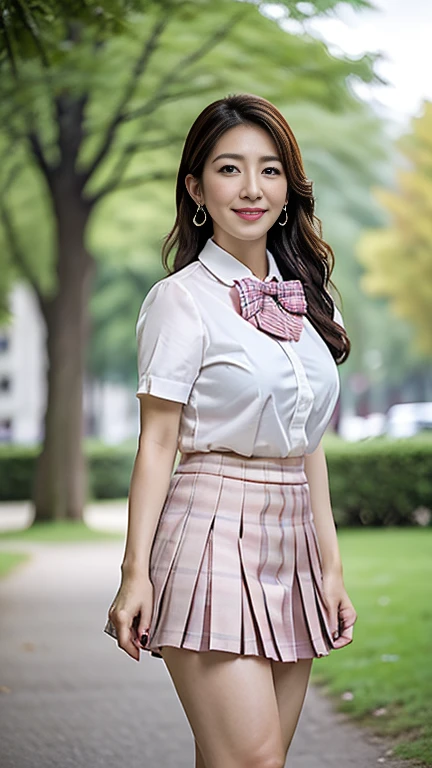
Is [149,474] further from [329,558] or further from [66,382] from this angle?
[66,382]

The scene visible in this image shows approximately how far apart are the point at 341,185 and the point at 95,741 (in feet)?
74.8

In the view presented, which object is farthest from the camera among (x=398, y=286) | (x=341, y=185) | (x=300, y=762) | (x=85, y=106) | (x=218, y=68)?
(x=341, y=185)

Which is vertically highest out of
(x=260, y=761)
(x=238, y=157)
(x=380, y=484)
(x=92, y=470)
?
(x=238, y=157)

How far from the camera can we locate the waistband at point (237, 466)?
2.52m

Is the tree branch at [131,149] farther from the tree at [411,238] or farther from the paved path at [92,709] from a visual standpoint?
the tree at [411,238]

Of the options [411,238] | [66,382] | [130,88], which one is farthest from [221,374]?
[411,238]

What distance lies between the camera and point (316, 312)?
275 cm

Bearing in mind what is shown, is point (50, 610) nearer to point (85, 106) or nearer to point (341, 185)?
point (85, 106)

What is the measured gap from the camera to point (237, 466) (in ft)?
8.28

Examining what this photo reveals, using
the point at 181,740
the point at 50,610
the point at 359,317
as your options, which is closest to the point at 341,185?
the point at 359,317

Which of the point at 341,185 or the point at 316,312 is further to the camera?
the point at 341,185

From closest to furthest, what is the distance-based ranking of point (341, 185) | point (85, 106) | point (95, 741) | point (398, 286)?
point (95, 741), point (85, 106), point (398, 286), point (341, 185)

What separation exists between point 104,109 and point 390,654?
10.1 m

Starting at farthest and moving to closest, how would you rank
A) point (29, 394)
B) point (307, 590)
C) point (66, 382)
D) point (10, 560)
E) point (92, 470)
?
point (29, 394), point (92, 470), point (66, 382), point (10, 560), point (307, 590)
